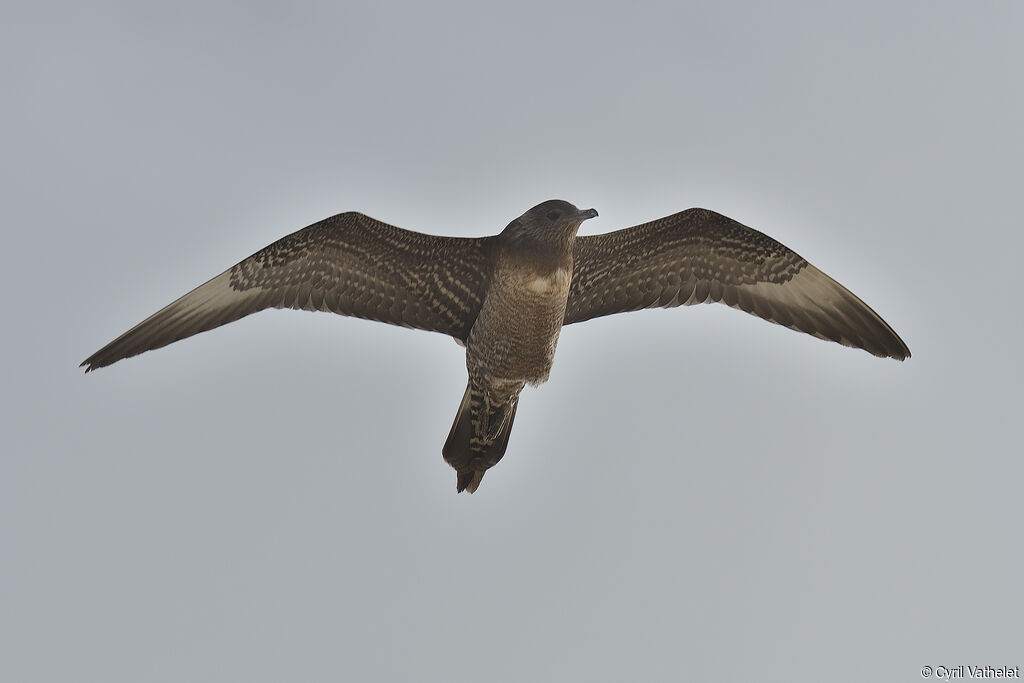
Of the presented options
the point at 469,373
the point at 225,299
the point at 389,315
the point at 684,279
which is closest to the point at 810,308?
the point at 684,279

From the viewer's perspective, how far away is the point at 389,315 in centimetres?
746

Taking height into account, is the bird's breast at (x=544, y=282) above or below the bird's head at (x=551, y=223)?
below

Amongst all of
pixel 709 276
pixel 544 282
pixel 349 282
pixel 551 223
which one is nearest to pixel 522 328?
pixel 544 282

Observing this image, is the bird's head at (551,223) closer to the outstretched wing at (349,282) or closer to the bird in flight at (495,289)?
the bird in flight at (495,289)

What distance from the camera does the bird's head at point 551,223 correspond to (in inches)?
264

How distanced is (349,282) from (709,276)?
2.93 meters

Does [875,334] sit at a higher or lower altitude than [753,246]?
lower

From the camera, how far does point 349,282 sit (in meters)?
7.37

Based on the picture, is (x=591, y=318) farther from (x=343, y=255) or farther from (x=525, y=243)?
(x=343, y=255)

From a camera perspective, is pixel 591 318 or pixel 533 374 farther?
pixel 591 318

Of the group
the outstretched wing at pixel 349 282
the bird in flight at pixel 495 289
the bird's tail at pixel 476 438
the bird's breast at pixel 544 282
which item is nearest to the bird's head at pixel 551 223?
the bird in flight at pixel 495 289

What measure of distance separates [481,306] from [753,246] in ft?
7.39

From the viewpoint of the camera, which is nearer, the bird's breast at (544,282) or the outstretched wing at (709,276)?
the bird's breast at (544,282)

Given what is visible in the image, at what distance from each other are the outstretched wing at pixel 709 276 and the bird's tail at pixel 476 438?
1.19 m
